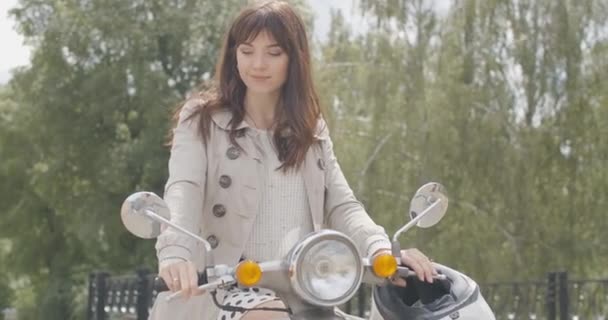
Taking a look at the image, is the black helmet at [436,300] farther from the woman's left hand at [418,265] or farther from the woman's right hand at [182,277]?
the woman's right hand at [182,277]

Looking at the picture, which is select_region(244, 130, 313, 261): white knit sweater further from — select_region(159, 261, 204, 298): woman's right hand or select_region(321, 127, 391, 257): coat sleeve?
select_region(159, 261, 204, 298): woman's right hand

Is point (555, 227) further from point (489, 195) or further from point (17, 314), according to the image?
point (17, 314)

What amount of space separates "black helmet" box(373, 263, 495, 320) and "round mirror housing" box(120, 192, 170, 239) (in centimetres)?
60

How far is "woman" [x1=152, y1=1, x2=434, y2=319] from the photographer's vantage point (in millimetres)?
3164

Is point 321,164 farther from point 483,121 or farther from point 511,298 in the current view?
point 483,121

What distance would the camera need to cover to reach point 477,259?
2220 centimetres

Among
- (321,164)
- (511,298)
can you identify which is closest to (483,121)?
(511,298)

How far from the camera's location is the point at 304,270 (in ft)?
8.61

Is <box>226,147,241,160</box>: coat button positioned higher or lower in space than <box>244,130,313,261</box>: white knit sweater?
higher

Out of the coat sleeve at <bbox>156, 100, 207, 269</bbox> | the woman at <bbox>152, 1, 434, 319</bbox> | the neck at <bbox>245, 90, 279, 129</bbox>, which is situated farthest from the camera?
the neck at <bbox>245, 90, 279, 129</bbox>

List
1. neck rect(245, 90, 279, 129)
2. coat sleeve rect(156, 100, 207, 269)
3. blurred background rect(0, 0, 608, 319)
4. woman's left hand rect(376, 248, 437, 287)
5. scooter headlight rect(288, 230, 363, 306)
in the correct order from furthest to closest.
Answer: blurred background rect(0, 0, 608, 319) < neck rect(245, 90, 279, 129) < woman's left hand rect(376, 248, 437, 287) < coat sleeve rect(156, 100, 207, 269) < scooter headlight rect(288, 230, 363, 306)

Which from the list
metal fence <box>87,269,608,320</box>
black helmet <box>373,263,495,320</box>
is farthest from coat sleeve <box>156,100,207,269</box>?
metal fence <box>87,269,608,320</box>

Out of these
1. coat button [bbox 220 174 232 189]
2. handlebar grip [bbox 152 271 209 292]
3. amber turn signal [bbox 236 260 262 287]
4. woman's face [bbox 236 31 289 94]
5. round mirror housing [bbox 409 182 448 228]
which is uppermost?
woman's face [bbox 236 31 289 94]

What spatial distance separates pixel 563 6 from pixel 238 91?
2026cm
